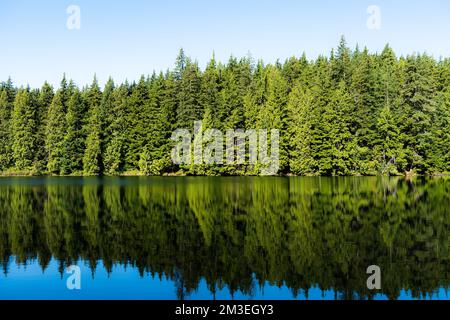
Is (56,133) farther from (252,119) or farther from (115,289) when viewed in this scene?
(115,289)

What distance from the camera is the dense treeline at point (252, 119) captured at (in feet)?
241

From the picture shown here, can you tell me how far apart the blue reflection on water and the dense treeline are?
201 ft

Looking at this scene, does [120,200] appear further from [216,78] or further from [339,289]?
[216,78]

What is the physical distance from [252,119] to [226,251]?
65.4m

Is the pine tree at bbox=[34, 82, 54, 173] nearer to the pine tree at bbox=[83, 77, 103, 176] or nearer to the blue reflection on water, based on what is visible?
the pine tree at bbox=[83, 77, 103, 176]

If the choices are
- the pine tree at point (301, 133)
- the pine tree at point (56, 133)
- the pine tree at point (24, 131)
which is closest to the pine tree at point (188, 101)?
the pine tree at point (301, 133)

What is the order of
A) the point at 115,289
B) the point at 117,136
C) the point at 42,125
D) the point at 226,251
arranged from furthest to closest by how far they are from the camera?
the point at 42,125 → the point at 117,136 → the point at 226,251 → the point at 115,289

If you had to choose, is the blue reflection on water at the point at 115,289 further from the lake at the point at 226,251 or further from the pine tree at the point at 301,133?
the pine tree at the point at 301,133

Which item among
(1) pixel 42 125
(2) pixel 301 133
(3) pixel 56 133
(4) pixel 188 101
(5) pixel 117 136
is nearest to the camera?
(2) pixel 301 133

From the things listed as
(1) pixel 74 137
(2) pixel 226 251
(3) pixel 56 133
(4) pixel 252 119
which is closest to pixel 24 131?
(3) pixel 56 133

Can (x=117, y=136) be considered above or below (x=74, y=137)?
below

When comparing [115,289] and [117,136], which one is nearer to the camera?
[115,289]

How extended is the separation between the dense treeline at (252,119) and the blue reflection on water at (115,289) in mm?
61127

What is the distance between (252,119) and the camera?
8150 centimetres
